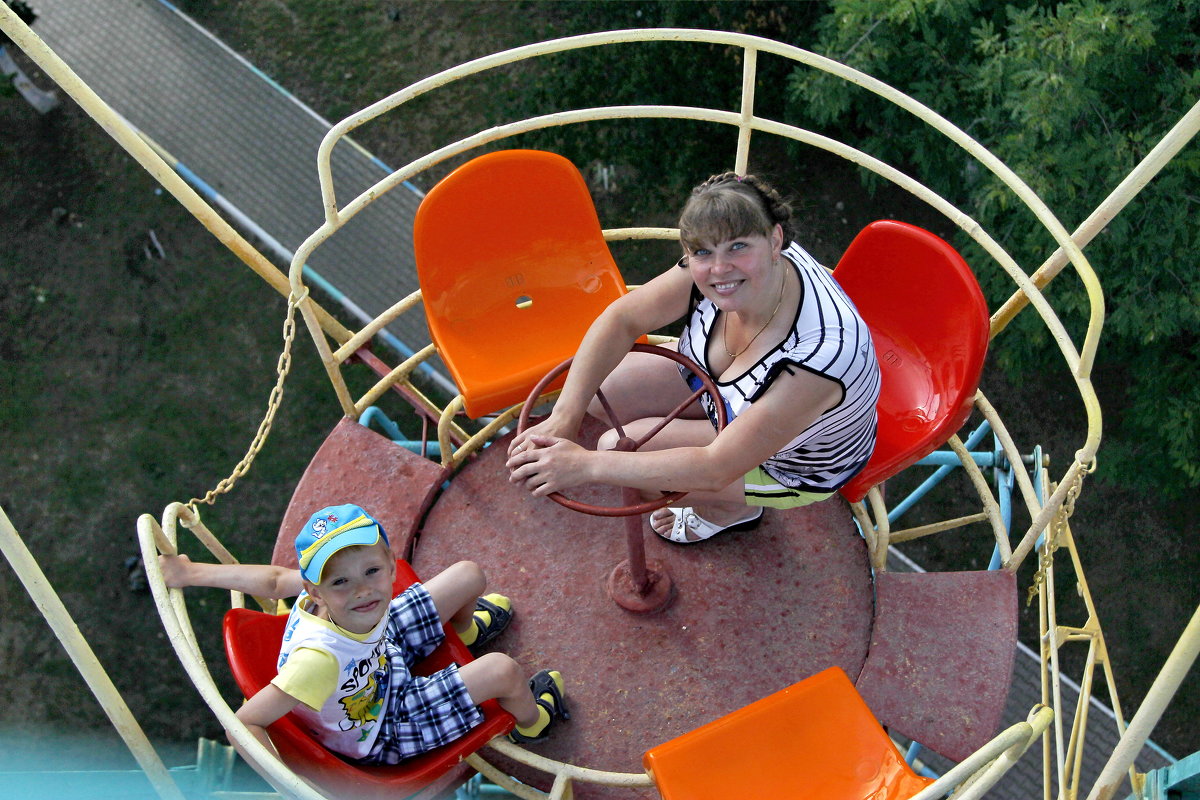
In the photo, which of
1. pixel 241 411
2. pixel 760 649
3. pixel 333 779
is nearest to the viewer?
pixel 333 779

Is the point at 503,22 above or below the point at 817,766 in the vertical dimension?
above

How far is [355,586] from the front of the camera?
2877mm

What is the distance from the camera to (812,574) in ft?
12.1

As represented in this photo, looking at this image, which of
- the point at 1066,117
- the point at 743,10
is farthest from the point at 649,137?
the point at 1066,117

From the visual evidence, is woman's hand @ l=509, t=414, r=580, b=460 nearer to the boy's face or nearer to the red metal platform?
the boy's face

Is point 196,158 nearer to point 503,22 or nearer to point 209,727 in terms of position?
point 503,22

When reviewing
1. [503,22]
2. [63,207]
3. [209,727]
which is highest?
[503,22]

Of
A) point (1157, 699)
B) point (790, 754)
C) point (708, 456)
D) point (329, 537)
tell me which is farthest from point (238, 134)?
point (1157, 699)

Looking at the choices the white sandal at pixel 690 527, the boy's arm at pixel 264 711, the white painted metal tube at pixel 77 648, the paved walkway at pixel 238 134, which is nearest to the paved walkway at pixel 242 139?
the paved walkway at pixel 238 134

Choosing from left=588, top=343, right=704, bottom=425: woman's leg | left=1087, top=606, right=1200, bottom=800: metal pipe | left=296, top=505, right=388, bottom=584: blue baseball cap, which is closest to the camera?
left=1087, top=606, right=1200, bottom=800: metal pipe

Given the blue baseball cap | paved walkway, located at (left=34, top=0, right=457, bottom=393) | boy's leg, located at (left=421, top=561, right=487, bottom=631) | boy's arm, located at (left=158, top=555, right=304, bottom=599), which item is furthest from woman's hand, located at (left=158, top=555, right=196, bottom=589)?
paved walkway, located at (left=34, top=0, right=457, bottom=393)

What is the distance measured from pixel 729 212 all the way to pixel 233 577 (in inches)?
71.8

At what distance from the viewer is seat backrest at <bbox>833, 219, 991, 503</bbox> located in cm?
342

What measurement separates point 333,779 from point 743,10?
5570 mm
